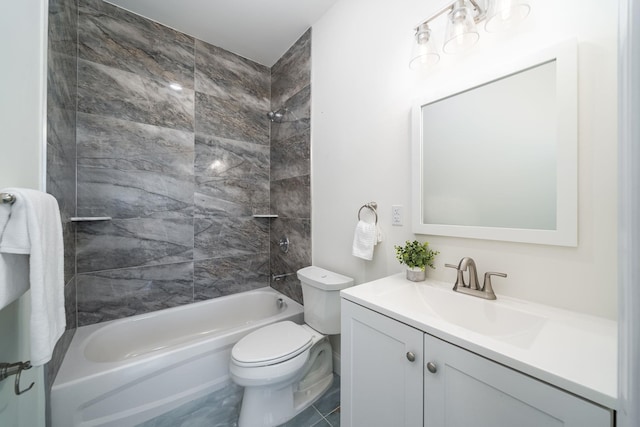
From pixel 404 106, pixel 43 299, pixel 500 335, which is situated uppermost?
pixel 404 106

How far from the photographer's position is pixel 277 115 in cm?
228

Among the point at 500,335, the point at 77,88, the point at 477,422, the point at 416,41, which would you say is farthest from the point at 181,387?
the point at 416,41

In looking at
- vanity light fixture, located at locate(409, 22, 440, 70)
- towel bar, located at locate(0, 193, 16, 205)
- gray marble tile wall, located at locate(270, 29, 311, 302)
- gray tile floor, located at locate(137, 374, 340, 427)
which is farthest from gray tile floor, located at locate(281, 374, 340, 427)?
vanity light fixture, located at locate(409, 22, 440, 70)

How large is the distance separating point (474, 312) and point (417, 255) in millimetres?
313

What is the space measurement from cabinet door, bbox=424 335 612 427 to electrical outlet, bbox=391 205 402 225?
2.22 ft

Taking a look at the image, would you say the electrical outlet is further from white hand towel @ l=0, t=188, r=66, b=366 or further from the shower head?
the shower head

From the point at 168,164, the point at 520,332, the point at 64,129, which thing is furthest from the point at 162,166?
the point at 520,332

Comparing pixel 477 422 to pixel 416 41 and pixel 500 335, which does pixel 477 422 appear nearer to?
pixel 500 335

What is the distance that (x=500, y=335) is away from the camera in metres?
0.79

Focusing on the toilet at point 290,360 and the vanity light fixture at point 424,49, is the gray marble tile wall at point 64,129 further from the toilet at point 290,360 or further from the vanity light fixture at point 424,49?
the vanity light fixture at point 424,49

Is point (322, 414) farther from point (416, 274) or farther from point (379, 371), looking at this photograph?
point (416, 274)

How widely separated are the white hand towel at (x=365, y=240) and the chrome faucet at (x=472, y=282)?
1.51ft

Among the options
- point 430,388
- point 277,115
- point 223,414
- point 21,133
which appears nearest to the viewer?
point 430,388

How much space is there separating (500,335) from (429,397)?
34 centimetres
